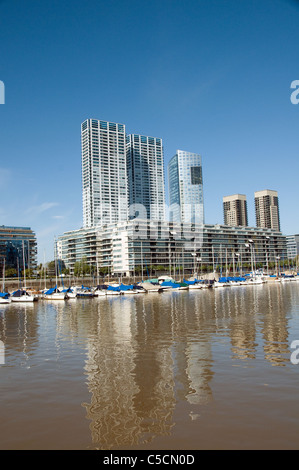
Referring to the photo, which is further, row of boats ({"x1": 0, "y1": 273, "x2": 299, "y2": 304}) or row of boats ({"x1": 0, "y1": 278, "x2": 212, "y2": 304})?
row of boats ({"x1": 0, "y1": 273, "x2": 299, "y2": 304})

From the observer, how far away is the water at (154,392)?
1059cm

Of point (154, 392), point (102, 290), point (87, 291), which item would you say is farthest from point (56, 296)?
point (154, 392)

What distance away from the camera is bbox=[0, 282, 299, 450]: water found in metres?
10.6

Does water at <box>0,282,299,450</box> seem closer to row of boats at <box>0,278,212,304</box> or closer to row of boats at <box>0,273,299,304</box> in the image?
row of boats at <box>0,278,212,304</box>

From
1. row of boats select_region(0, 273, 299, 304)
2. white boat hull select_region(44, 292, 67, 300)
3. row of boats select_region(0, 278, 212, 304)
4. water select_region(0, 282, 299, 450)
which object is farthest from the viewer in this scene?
white boat hull select_region(44, 292, 67, 300)

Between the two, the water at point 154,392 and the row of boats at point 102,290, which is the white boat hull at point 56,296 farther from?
the water at point 154,392

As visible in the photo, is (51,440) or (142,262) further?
(142,262)

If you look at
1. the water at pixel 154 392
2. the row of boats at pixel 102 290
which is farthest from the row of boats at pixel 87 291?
the water at pixel 154 392

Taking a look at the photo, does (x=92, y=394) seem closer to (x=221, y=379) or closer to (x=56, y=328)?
(x=221, y=379)

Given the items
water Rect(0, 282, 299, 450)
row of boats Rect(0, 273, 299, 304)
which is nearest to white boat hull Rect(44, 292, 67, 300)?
row of boats Rect(0, 273, 299, 304)

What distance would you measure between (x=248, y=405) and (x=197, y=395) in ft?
6.47

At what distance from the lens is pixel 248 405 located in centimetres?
1248
